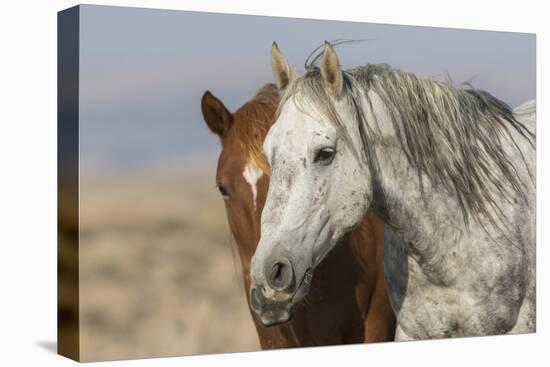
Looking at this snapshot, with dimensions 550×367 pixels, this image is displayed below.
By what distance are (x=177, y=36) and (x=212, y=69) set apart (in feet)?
0.94

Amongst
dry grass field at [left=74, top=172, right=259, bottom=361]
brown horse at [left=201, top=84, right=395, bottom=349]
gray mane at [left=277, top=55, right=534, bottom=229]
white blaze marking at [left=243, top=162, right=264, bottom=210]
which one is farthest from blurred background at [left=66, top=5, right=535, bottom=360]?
gray mane at [left=277, top=55, right=534, bottom=229]

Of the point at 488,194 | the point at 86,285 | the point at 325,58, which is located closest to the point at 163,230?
the point at 86,285

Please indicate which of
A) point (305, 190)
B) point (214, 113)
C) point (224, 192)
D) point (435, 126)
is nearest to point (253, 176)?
point (224, 192)

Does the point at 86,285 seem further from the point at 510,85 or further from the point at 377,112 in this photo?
the point at 510,85

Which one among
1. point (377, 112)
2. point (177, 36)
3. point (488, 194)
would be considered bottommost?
point (488, 194)

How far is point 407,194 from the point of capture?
4.77m

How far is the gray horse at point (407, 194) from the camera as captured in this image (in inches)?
176

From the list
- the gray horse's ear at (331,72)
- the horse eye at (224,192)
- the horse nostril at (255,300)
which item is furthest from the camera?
the horse eye at (224,192)

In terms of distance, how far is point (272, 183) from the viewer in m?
4.48

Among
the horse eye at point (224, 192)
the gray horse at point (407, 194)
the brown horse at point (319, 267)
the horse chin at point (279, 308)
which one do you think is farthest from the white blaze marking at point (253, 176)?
the horse chin at point (279, 308)

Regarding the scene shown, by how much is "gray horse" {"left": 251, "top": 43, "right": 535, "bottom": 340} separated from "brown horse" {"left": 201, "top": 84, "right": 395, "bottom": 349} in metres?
0.35

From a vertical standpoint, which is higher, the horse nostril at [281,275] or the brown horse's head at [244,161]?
the brown horse's head at [244,161]

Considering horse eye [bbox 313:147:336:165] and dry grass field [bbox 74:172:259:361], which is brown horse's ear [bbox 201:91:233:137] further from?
horse eye [bbox 313:147:336:165]

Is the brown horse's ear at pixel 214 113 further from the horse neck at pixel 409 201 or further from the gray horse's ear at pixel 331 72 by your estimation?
the horse neck at pixel 409 201
